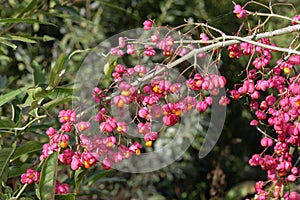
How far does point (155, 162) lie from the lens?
8.41ft

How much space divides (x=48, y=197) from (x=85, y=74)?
1.11m

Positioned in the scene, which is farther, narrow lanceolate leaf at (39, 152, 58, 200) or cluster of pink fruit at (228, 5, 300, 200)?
cluster of pink fruit at (228, 5, 300, 200)

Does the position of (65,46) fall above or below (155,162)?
above

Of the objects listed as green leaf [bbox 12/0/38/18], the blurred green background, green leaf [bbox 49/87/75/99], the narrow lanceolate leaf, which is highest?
green leaf [bbox 12/0/38/18]

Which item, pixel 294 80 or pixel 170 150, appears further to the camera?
pixel 170 150

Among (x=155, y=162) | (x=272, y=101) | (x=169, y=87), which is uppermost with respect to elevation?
(x=169, y=87)

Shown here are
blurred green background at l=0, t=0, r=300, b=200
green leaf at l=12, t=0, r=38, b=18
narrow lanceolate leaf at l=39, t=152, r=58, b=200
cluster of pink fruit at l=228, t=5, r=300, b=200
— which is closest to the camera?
narrow lanceolate leaf at l=39, t=152, r=58, b=200

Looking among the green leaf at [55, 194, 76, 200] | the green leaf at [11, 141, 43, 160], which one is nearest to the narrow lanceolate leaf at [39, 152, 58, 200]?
the green leaf at [55, 194, 76, 200]

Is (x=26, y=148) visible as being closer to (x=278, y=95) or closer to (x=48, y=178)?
(x=48, y=178)

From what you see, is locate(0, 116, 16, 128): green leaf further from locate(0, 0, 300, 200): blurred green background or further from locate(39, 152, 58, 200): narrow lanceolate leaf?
locate(0, 0, 300, 200): blurred green background

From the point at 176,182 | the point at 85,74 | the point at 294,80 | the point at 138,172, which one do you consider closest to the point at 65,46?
the point at 85,74

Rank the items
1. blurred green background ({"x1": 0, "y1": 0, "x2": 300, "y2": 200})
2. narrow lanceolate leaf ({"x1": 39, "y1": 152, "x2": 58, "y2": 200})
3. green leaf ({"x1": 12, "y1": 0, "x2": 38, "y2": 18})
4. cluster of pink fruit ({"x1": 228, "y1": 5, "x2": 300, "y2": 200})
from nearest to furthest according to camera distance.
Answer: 1. narrow lanceolate leaf ({"x1": 39, "y1": 152, "x2": 58, "y2": 200})
2. cluster of pink fruit ({"x1": 228, "y1": 5, "x2": 300, "y2": 200})
3. green leaf ({"x1": 12, "y1": 0, "x2": 38, "y2": 18})
4. blurred green background ({"x1": 0, "y1": 0, "x2": 300, "y2": 200})

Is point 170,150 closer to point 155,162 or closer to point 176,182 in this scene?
point 155,162

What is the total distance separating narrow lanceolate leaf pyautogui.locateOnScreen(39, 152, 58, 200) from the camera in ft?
3.80
